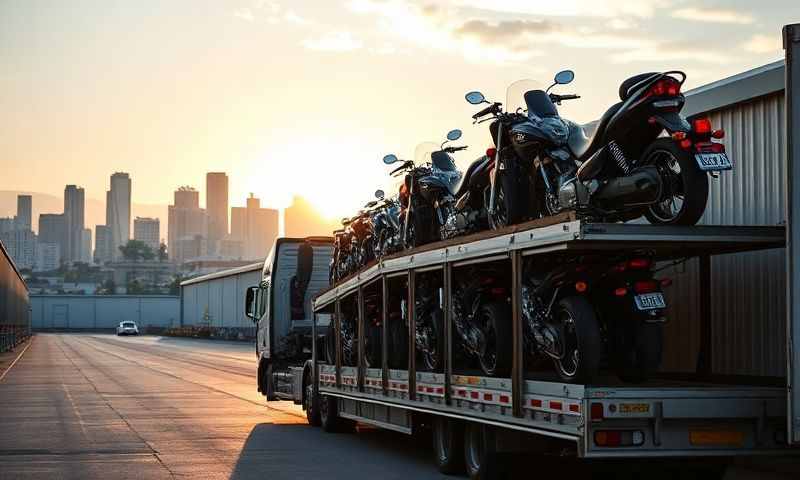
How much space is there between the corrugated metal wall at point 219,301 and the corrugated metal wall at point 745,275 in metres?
68.1

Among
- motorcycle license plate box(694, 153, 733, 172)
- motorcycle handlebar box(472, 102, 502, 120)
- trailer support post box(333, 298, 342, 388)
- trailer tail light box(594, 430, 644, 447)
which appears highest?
motorcycle handlebar box(472, 102, 502, 120)

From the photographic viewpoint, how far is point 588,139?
1209 centimetres

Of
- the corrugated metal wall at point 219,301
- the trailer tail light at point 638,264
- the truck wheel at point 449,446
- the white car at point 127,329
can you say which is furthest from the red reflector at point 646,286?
the white car at point 127,329

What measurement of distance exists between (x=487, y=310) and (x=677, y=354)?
2.39 meters

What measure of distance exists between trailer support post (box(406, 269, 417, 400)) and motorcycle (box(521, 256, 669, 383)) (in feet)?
9.58

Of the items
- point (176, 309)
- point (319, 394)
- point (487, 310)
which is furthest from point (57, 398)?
point (176, 309)

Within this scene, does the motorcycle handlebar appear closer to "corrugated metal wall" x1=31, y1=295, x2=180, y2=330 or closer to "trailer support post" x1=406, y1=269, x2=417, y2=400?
"trailer support post" x1=406, y1=269, x2=417, y2=400

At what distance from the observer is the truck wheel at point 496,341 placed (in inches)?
480

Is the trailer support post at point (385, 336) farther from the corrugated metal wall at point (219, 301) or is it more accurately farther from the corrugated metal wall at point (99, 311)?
the corrugated metal wall at point (99, 311)

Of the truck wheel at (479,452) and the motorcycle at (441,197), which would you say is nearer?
the truck wheel at (479,452)

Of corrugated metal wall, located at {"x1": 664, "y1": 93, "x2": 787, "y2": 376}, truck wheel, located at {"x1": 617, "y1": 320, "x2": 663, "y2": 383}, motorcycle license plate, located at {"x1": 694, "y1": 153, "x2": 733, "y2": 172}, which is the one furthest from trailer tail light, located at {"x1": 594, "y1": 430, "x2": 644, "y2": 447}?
corrugated metal wall, located at {"x1": 664, "y1": 93, "x2": 787, "y2": 376}

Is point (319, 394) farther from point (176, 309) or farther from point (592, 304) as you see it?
point (176, 309)

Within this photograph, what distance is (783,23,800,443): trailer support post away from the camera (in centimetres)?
921

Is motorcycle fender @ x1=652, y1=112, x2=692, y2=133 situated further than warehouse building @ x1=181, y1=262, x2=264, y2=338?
No
